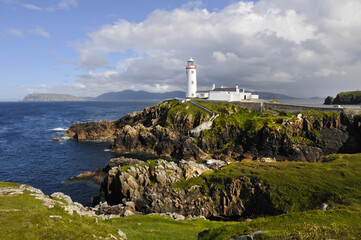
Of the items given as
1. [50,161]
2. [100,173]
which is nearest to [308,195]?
[100,173]

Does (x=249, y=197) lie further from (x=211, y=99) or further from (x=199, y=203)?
(x=211, y=99)

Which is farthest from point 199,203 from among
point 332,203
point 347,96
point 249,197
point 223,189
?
point 347,96

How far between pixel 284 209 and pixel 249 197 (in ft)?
19.3

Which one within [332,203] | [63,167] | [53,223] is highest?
[53,223]

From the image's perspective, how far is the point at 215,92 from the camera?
347 ft

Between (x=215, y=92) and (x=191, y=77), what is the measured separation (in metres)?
18.7

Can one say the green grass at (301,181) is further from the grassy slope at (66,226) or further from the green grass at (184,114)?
the green grass at (184,114)

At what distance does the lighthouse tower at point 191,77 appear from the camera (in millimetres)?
115000

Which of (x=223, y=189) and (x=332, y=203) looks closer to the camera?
(x=332, y=203)

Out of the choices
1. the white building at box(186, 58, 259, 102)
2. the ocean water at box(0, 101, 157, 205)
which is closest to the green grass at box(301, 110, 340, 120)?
the white building at box(186, 58, 259, 102)

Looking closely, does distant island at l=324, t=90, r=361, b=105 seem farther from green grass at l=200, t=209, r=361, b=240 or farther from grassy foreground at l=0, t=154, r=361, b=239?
green grass at l=200, t=209, r=361, b=240

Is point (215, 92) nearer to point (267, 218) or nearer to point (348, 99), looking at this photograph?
point (267, 218)

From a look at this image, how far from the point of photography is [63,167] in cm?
6325

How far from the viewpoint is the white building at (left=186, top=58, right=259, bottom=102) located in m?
103
